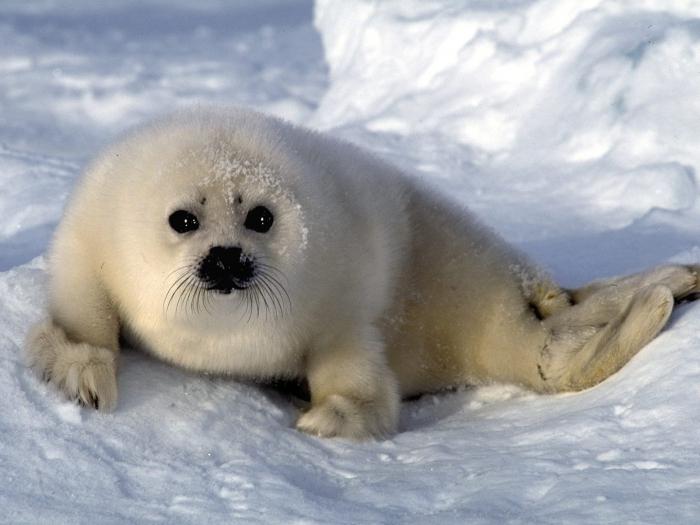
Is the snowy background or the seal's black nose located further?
the seal's black nose

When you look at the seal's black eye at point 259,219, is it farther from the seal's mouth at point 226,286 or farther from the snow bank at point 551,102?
the snow bank at point 551,102

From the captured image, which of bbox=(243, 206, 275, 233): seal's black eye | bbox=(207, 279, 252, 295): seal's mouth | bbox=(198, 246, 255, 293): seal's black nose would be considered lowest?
bbox=(207, 279, 252, 295): seal's mouth

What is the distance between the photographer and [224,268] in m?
2.74

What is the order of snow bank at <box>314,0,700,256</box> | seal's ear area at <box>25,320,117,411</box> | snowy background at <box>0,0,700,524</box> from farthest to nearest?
snow bank at <box>314,0,700,256</box>, seal's ear area at <box>25,320,117,411</box>, snowy background at <box>0,0,700,524</box>

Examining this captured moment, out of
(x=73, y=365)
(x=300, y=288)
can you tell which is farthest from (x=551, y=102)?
(x=73, y=365)

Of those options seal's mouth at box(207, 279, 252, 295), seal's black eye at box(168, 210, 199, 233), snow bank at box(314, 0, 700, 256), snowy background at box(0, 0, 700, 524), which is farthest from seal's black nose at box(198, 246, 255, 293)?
snow bank at box(314, 0, 700, 256)

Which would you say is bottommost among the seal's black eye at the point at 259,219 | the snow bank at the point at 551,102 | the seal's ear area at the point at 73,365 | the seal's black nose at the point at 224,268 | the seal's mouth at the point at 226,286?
the seal's ear area at the point at 73,365

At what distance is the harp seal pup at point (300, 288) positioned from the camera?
2848 mm

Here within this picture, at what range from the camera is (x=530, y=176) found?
516 cm

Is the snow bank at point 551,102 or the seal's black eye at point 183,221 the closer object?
the seal's black eye at point 183,221

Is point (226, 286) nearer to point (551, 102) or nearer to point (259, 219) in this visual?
point (259, 219)

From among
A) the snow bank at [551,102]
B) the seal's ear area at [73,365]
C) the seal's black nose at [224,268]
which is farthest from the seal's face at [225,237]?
the snow bank at [551,102]

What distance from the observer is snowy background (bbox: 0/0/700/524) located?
2334 mm

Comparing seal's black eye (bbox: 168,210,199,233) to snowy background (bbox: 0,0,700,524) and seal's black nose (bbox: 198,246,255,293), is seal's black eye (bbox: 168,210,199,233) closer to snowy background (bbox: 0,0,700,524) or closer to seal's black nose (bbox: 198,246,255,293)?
seal's black nose (bbox: 198,246,255,293)
